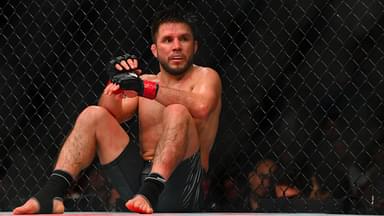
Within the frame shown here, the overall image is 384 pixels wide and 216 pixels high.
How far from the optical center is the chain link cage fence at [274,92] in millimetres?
3480

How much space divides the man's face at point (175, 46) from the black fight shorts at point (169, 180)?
0.33m

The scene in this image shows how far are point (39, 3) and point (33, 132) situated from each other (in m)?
0.70

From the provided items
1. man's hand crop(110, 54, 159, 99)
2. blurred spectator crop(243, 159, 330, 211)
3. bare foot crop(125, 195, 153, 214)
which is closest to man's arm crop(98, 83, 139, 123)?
man's hand crop(110, 54, 159, 99)

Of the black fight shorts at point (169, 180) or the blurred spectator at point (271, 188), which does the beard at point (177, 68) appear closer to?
the black fight shorts at point (169, 180)

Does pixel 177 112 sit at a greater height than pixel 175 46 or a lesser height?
lesser

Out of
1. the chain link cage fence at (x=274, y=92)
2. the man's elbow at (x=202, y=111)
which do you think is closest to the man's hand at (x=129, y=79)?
the man's elbow at (x=202, y=111)

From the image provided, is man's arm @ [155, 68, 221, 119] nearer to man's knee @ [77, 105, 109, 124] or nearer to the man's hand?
the man's hand

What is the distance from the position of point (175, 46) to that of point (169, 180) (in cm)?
49

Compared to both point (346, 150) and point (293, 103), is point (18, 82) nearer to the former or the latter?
point (293, 103)

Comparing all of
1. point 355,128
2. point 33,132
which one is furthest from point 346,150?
point 33,132

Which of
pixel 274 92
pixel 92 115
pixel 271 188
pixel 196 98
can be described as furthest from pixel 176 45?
pixel 271 188

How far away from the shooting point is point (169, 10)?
2908mm

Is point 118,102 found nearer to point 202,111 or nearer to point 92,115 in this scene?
point 92,115

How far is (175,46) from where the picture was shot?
2.87m
